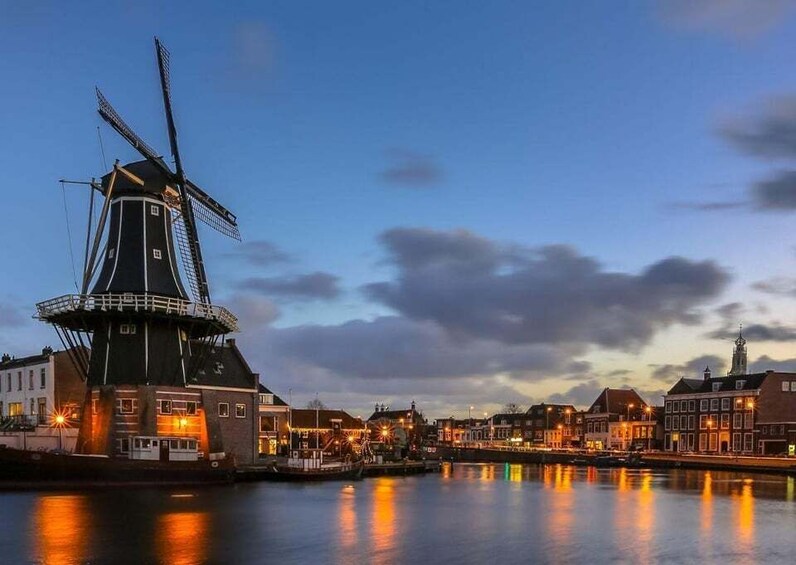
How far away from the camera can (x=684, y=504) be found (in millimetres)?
54844

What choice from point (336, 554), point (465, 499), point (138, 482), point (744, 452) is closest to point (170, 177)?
point (138, 482)

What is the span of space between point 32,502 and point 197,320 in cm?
1900

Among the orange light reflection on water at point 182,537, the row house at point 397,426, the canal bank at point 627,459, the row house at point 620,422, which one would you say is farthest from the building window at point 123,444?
the row house at point 620,422

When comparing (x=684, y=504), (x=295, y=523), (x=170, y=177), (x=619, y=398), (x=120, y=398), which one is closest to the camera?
(x=295, y=523)

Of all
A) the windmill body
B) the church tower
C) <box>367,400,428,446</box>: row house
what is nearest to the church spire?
the church tower

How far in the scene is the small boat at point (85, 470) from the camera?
5419cm

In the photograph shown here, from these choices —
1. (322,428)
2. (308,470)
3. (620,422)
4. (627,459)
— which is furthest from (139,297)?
(620,422)

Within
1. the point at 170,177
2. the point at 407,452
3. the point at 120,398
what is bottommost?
the point at 407,452

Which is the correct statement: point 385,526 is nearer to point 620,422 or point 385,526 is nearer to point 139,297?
point 139,297

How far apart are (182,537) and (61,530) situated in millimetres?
5313

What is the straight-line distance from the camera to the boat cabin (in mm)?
57812

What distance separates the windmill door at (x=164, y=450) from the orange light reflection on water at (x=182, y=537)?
16.5 meters

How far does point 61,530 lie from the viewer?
1404 inches

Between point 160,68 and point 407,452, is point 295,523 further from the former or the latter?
point 407,452
